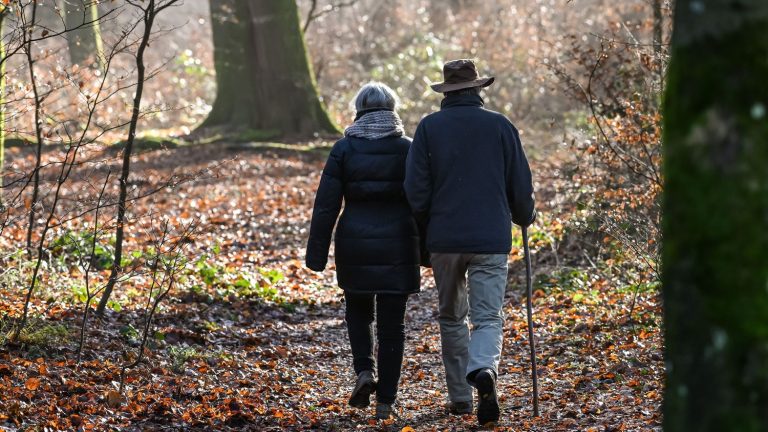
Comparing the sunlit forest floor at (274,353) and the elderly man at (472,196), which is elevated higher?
the elderly man at (472,196)

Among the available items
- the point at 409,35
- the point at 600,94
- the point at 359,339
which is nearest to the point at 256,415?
the point at 359,339

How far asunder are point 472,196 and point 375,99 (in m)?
0.91

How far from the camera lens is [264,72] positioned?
63.4ft

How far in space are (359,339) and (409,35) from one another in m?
20.2

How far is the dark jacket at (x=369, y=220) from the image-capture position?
6.01 m

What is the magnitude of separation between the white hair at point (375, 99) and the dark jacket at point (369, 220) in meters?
0.22

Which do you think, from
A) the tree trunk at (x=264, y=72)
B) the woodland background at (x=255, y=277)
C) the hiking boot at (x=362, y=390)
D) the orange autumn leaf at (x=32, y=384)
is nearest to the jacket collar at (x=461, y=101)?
the woodland background at (x=255, y=277)

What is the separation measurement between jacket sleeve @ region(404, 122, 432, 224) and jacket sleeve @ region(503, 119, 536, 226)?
1.62 ft

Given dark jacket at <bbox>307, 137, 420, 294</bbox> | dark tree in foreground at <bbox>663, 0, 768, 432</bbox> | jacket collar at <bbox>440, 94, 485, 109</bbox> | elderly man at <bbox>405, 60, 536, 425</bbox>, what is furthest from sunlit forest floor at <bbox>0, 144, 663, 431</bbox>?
dark tree in foreground at <bbox>663, 0, 768, 432</bbox>

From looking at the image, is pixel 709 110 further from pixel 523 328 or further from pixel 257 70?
pixel 257 70

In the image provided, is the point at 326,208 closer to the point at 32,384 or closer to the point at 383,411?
the point at 383,411

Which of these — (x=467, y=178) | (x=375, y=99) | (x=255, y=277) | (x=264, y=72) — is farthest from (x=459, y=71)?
(x=264, y=72)

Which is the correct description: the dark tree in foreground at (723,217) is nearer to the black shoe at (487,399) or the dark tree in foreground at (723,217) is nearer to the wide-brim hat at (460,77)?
the black shoe at (487,399)

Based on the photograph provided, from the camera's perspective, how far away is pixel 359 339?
6.19 m
